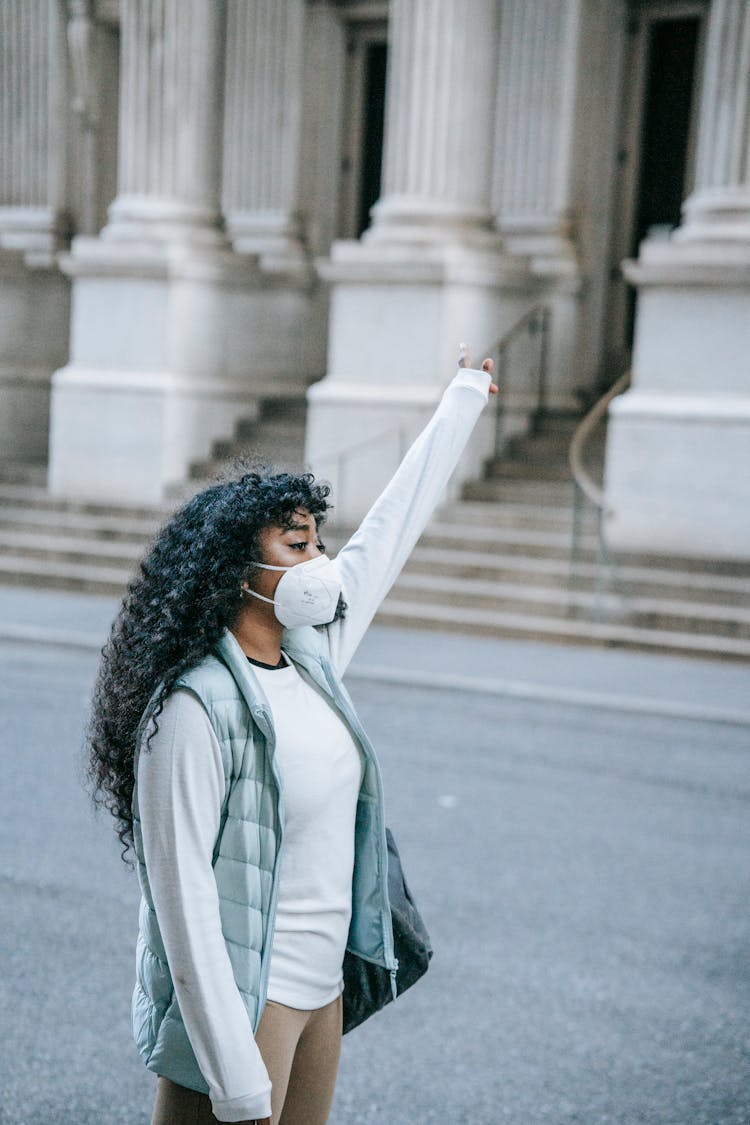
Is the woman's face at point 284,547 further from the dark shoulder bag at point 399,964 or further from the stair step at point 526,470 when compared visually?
the stair step at point 526,470

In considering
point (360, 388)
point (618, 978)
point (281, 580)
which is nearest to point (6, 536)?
point (360, 388)

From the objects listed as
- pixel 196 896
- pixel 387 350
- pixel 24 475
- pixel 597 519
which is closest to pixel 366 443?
pixel 387 350

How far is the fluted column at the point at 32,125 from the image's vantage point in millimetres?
18922

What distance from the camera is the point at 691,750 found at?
912 cm

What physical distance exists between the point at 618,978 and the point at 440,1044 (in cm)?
88

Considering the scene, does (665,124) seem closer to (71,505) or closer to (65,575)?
(71,505)

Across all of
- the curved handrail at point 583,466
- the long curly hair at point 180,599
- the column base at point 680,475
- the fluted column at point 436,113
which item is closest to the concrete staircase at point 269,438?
the fluted column at point 436,113

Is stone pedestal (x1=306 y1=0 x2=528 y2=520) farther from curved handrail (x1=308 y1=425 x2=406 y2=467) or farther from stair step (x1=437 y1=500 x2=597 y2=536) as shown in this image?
stair step (x1=437 y1=500 x2=597 y2=536)

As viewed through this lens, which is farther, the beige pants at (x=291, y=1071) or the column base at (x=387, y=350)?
the column base at (x=387, y=350)

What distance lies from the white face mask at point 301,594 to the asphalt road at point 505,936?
211 centimetres

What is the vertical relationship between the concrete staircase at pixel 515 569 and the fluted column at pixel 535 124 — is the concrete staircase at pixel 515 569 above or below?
below

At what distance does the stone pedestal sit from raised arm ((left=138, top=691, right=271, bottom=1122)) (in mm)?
12077

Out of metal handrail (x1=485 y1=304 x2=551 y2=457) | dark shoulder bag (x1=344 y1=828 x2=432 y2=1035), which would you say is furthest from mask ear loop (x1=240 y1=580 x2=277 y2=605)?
metal handrail (x1=485 y1=304 x2=551 y2=457)

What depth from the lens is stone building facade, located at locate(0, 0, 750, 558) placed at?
13.4m
